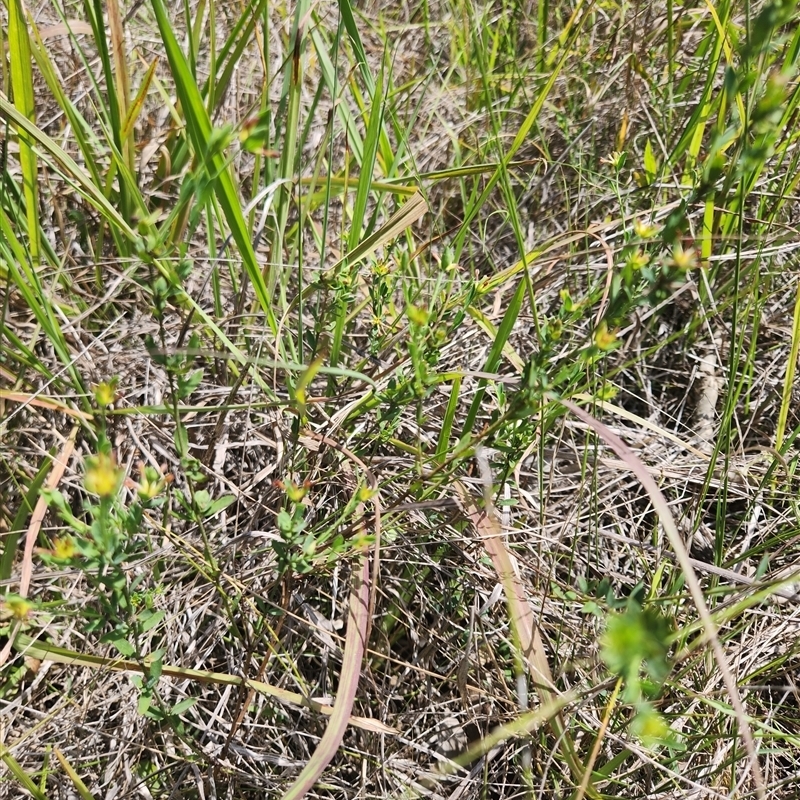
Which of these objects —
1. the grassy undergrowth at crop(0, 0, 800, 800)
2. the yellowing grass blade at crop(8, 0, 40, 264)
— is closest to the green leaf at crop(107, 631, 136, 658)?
the grassy undergrowth at crop(0, 0, 800, 800)

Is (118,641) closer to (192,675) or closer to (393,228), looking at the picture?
(192,675)

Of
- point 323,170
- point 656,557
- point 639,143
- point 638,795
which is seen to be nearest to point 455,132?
point 323,170

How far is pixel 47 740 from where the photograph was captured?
118cm

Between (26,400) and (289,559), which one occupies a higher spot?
(26,400)

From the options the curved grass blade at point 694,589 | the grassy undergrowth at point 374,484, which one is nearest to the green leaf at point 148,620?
the grassy undergrowth at point 374,484

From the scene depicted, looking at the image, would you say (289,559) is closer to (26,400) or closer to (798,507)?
(26,400)

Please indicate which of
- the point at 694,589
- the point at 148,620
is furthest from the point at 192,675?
the point at 694,589

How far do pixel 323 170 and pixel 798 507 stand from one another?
139 centimetres

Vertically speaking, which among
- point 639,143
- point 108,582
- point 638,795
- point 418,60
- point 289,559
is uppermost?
point 418,60

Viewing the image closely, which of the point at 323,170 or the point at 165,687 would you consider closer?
the point at 165,687

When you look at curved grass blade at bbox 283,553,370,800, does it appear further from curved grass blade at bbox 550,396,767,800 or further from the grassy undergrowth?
curved grass blade at bbox 550,396,767,800

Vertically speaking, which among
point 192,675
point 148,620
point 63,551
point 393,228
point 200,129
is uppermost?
point 200,129

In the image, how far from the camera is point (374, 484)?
1100 millimetres

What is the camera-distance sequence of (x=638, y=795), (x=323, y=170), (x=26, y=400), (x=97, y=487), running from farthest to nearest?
1. (x=323, y=170)
2. (x=26, y=400)
3. (x=638, y=795)
4. (x=97, y=487)
